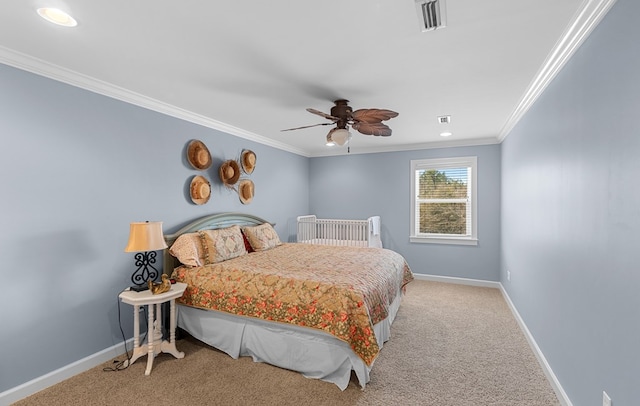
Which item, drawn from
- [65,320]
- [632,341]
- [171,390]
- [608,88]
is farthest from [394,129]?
[65,320]

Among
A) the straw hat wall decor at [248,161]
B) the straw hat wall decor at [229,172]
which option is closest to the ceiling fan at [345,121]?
the straw hat wall decor at [229,172]

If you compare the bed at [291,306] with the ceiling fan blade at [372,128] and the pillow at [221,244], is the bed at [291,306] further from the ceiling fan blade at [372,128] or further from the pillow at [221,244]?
the ceiling fan blade at [372,128]

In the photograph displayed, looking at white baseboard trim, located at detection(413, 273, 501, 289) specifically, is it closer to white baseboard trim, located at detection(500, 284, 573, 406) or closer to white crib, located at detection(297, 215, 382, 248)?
white crib, located at detection(297, 215, 382, 248)

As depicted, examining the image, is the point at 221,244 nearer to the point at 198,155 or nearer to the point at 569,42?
the point at 198,155

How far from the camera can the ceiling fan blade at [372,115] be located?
2.64 metres

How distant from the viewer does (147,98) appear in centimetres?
301

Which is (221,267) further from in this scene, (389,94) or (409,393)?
(389,94)

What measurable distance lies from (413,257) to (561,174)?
3535 mm

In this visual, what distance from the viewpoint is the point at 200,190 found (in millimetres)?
3582

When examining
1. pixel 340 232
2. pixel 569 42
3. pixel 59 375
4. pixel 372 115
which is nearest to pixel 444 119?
pixel 372 115

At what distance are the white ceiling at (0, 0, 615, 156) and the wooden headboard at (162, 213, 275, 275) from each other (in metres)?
1.34

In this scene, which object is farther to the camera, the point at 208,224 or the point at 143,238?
the point at 208,224

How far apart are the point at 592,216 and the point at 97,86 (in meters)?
3.88

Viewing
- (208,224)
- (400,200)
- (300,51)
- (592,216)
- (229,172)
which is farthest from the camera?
(400,200)
